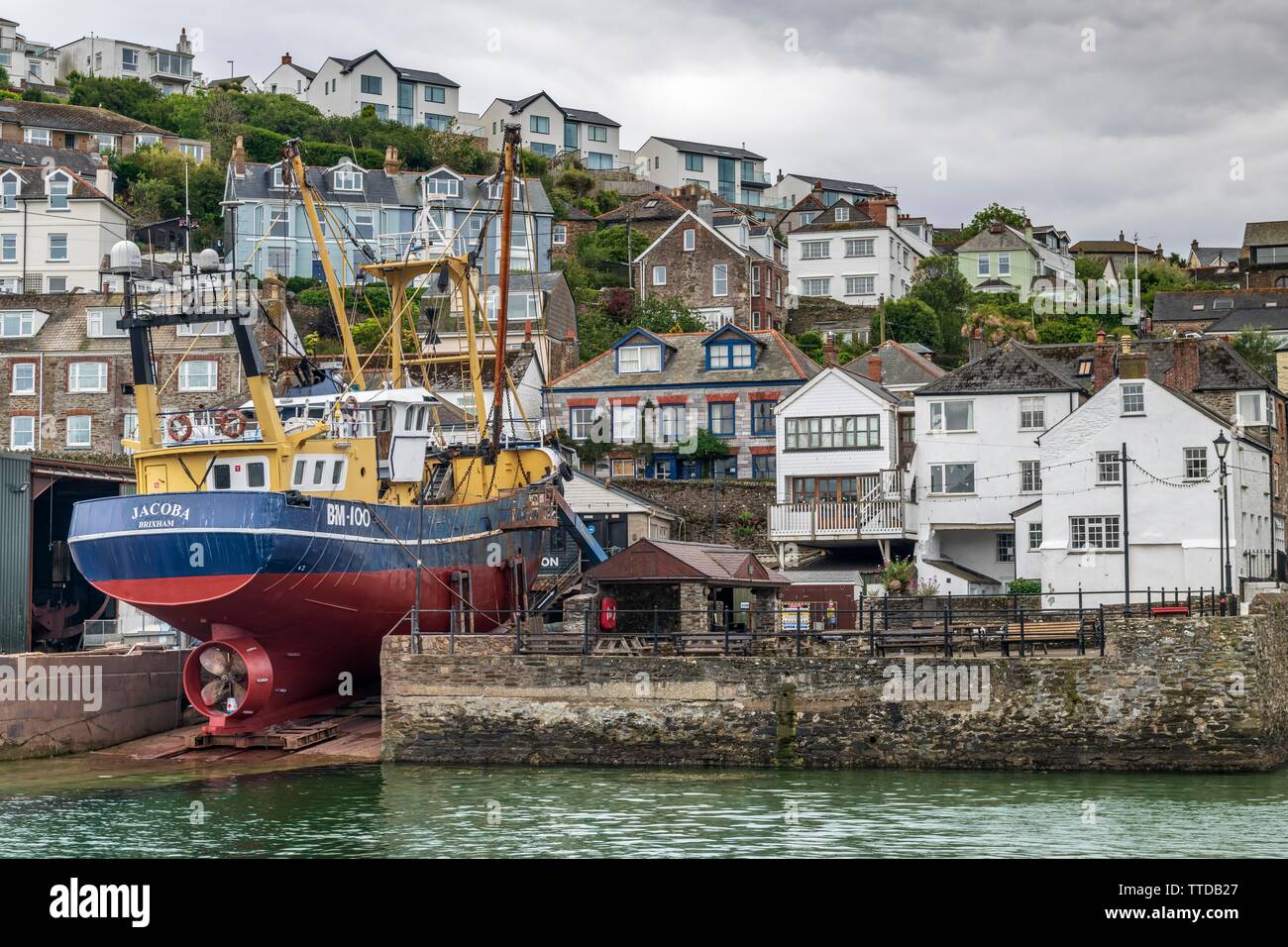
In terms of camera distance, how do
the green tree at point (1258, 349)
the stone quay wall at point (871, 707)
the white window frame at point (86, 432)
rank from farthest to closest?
the green tree at point (1258, 349)
the white window frame at point (86, 432)
the stone quay wall at point (871, 707)

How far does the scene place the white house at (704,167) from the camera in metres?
136

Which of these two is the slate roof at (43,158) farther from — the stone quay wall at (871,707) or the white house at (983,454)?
the stone quay wall at (871,707)

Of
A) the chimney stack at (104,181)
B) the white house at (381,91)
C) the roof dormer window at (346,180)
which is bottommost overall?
the chimney stack at (104,181)

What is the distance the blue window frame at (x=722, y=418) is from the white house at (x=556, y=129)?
216 ft

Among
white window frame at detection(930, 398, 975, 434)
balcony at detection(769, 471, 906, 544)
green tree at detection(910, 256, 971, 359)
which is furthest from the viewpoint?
green tree at detection(910, 256, 971, 359)

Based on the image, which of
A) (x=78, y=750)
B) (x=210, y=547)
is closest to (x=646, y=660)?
(x=210, y=547)

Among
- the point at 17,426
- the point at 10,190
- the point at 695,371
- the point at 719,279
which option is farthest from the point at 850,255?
the point at 17,426

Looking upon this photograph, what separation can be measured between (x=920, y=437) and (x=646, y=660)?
24528 millimetres

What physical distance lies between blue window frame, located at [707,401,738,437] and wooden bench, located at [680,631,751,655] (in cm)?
3121

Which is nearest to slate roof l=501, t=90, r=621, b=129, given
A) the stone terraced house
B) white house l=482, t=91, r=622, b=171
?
white house l=482, t=91, r=622, b=171

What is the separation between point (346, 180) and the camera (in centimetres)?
9619

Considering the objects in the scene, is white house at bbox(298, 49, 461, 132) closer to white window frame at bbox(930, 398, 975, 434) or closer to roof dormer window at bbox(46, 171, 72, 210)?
roof dormer window at bbox(46, 171, 72, 210)

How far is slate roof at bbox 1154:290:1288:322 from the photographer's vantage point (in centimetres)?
9144

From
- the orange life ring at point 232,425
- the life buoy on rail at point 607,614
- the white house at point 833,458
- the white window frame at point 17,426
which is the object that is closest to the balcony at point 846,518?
the white house at point 833,458
